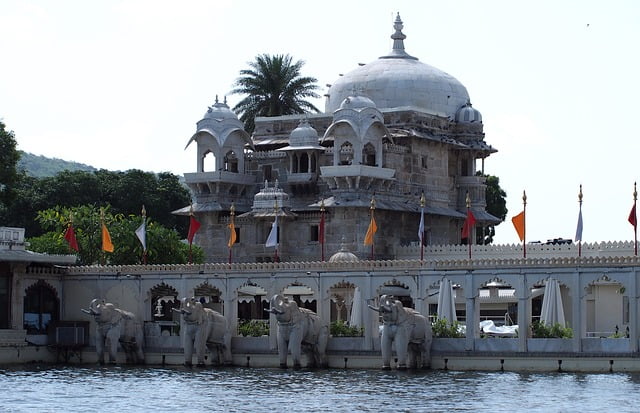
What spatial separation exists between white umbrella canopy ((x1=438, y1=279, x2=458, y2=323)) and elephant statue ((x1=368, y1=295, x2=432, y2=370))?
5.06 ft

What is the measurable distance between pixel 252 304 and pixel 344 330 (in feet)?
62.2

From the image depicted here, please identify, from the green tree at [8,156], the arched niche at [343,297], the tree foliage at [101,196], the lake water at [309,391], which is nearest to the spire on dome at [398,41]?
the arched niche at [343,297]

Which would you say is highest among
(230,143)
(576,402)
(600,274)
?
(230,143)

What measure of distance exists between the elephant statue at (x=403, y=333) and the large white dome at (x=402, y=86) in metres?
29.5

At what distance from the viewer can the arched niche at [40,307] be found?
229 feet

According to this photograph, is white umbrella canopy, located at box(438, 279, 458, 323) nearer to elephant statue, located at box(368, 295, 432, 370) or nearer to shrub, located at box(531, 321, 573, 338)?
elephant statue, located at box(368, 295, 432, 370)

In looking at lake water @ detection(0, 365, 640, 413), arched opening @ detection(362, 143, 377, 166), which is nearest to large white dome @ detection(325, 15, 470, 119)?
arched opening @ detection(362, 143, 377, 166)

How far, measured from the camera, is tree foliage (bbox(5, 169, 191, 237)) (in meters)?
110

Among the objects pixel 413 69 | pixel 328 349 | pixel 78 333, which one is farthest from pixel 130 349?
pixel 413 69

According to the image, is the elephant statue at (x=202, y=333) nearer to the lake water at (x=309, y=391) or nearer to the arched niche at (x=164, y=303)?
the lake water at (x=309, y=391)

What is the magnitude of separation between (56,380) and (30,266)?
39.8ft

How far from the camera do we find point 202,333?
64.8 meters

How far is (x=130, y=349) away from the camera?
68062 mm

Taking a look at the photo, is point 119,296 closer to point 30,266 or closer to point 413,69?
point 30,266
